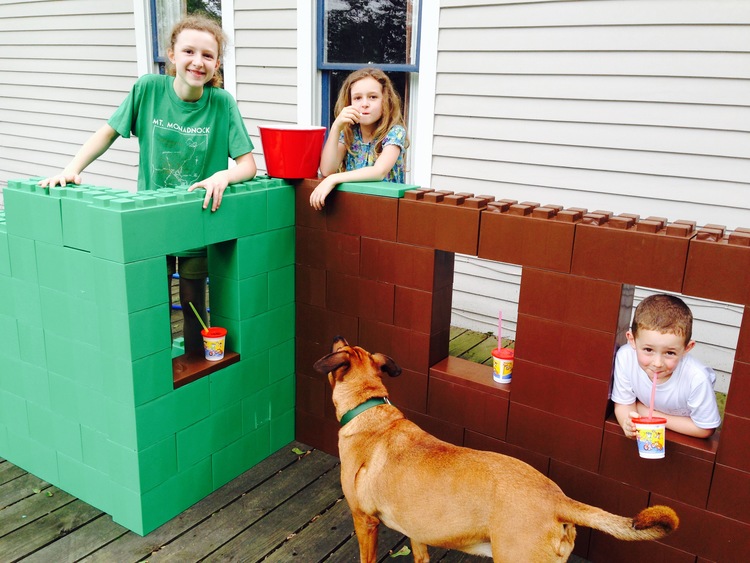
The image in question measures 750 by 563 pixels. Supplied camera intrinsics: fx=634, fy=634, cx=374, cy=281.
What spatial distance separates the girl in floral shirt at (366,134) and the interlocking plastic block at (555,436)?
4.81ft

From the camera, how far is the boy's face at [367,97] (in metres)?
3.57

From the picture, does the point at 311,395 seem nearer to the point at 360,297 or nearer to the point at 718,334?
the point at 360,297

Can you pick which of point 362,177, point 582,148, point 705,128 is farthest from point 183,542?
point 705,128

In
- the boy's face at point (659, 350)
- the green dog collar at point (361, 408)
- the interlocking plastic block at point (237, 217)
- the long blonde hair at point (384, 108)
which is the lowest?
the green dog collar at point (361, 408)

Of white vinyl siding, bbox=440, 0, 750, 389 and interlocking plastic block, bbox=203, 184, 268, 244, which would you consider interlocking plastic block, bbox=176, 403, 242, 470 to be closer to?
interlocking plastic block, bbox=203, 184, 268, 244

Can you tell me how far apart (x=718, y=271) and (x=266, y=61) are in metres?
5.02

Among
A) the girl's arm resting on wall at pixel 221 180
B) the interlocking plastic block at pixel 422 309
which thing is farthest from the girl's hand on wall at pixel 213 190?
the interlocking plastic block at pixel 422 309

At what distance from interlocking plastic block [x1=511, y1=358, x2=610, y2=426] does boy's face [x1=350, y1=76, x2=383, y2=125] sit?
64.4 inches

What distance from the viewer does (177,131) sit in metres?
3.42

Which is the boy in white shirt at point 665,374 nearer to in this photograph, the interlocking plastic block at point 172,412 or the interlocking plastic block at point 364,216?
the interlocking plastic block at point 364,216

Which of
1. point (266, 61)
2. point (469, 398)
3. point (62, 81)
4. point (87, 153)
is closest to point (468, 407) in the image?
point (469, 398)

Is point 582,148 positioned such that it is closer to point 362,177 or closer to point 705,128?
point 705,128

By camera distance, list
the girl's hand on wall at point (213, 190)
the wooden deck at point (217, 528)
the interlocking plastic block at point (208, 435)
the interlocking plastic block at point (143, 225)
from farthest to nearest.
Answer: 1. the interlocking plastic block at point (208, 435)
2. the girl's hand on wall at point (213, 190)
3. the wooden deck at point (217, 528)
4. the interlocking plastic block at point (143, 225)

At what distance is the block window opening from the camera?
14.7ft
